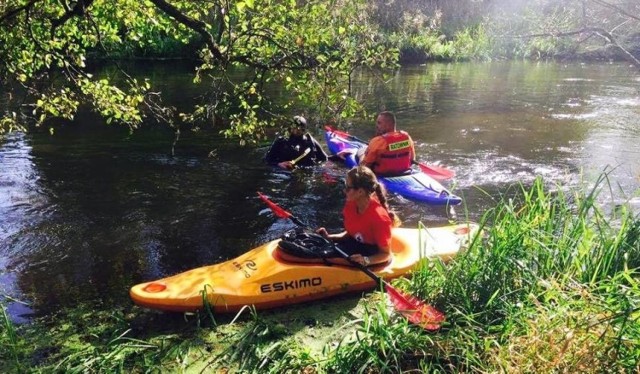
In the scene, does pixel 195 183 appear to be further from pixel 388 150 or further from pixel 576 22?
pixel 576 22

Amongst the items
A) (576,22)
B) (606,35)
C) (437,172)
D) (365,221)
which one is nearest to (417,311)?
(365,221)

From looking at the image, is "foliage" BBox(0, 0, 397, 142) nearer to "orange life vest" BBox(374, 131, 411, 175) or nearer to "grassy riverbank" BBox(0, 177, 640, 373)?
"grassy riverbank" BBox(0, 177, 640, 373)

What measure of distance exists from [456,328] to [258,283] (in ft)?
5.15

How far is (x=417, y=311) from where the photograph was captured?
11.0 ft

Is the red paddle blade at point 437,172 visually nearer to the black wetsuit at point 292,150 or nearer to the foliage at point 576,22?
the black wetsuit at point 292,150

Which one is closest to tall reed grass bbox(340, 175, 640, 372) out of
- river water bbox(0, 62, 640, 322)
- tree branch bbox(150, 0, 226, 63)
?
river water bbox(0, 62, 640, 322)

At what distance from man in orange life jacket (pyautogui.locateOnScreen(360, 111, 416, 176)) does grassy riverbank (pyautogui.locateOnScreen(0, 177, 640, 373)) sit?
2960 mm

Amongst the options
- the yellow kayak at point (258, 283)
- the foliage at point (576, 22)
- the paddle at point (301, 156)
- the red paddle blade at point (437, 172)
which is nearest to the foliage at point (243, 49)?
the yellow kayak at point (258, 283)

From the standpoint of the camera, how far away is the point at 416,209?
6738mm

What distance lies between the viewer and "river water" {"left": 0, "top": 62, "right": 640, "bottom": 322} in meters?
5.06

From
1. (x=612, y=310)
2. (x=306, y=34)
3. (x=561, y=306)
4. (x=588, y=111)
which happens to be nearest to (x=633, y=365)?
(x=612, y=310)

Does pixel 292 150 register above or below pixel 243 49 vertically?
below

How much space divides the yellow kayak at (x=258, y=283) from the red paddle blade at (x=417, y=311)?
0.39 metres

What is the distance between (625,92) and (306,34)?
49.4 feet
